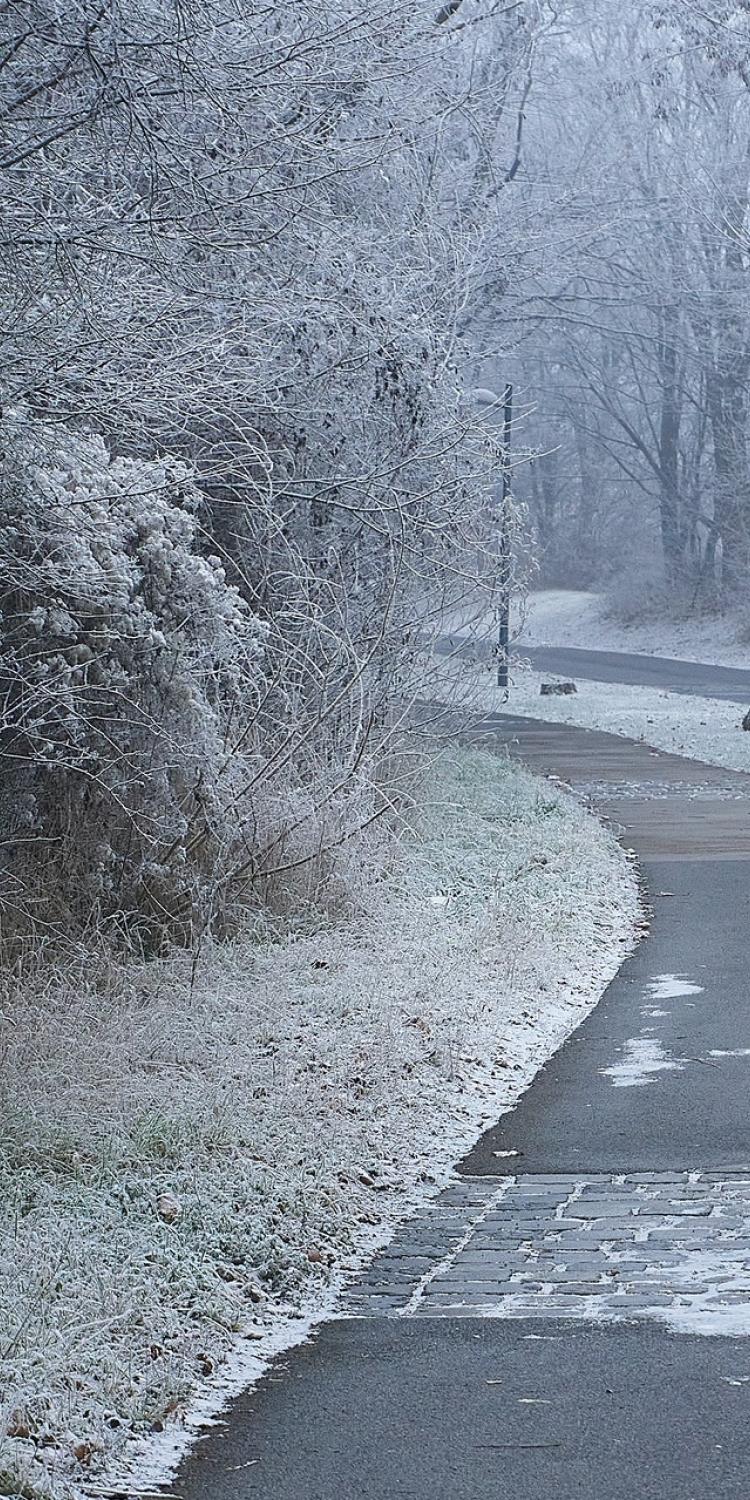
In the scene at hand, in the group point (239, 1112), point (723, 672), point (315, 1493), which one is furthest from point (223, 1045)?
point (723, 672)

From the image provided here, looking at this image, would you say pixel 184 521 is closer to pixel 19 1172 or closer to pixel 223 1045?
pixel 223 1045

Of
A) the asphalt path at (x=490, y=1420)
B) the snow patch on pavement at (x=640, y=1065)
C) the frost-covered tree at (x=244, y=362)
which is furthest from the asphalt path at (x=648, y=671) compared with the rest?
the asphalt path at (x=490, y=1420)

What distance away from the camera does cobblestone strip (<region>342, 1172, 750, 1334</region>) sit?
4988 millimetres

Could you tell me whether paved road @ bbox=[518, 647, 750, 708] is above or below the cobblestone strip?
above

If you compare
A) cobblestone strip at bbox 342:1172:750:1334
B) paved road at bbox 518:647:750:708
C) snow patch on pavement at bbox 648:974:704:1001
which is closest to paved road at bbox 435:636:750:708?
paved road at bbox 518:647:750:708

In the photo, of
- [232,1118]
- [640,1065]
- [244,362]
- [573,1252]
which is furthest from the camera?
[244,362]

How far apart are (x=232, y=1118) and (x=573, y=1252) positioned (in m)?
1.40

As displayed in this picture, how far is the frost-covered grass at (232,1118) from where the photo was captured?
450 cm

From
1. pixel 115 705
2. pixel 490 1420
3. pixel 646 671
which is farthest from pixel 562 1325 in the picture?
pixel 646 671

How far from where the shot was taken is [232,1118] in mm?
6336

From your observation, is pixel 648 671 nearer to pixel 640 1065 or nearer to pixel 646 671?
pixel 646 671

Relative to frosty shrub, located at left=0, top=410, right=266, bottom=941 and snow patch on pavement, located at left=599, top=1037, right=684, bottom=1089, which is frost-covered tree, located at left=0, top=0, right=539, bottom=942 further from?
snow patch on pavement, located at left=599, top=1037, right=684, bottom=1089

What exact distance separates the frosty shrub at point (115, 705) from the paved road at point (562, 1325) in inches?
92.1

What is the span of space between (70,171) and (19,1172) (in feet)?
11.5
